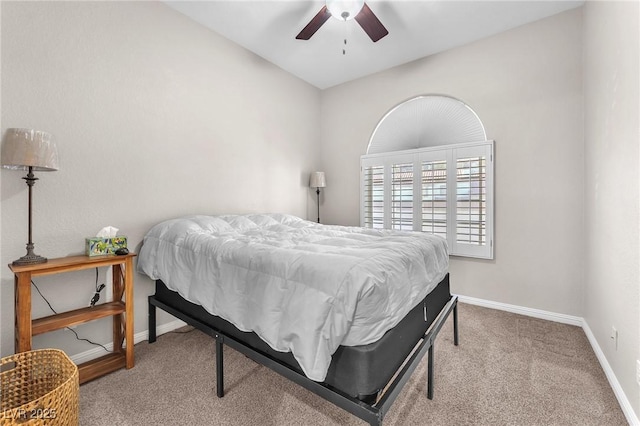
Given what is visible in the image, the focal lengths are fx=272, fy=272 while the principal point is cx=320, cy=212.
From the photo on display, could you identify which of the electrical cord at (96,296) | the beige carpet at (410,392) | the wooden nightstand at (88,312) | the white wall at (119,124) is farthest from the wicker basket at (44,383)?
the electrical cord at (96,296)

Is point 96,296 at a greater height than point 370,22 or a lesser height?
lesser

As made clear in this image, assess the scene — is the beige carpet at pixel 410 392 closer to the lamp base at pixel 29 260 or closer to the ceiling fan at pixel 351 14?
the lamp base at pixel 29 260

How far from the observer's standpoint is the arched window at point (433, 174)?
306cm

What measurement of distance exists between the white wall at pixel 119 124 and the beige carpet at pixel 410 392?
637 millimetres

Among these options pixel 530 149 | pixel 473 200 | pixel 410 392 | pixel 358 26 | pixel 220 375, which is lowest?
pixel 410 392

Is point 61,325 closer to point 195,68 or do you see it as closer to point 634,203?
point 195,68

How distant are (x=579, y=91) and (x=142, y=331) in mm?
4530

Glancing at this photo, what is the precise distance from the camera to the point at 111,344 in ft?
7.12

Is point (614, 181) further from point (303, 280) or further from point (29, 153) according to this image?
point (29, 153)

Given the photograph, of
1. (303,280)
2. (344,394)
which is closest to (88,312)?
(303,280)

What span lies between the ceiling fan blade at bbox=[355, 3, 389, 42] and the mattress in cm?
216

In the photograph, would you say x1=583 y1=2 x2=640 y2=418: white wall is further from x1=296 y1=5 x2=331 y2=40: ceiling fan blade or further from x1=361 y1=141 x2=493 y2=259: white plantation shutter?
x1=296 y1=5 x2=331 y2=40: ceiling fan blade

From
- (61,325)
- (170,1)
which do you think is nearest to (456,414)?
(61,325)

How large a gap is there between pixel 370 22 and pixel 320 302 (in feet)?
7.49
